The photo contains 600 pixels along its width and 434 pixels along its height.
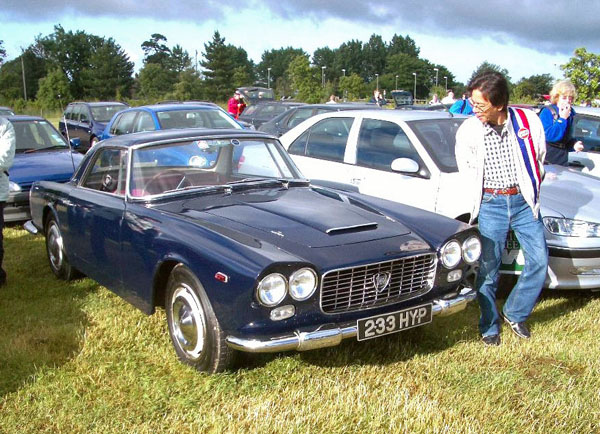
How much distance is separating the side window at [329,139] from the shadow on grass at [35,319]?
275 cm

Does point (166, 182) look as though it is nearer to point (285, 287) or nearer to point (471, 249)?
point (285, 287)

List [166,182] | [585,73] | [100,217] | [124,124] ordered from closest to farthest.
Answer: [166,182] < [100,217] < [124,124] < [585,73]

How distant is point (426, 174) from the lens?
574 cm

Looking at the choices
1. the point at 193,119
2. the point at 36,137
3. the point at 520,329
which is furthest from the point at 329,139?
the point at 36,137

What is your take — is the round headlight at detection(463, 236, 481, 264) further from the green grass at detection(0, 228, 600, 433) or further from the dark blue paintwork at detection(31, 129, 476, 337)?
the green grass at detection(0, 228, 600, 433)

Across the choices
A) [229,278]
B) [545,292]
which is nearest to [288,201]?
[229,278]

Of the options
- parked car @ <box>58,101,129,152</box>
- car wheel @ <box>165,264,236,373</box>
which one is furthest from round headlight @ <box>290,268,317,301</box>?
parked car @ <box>58,101,129,152</box>

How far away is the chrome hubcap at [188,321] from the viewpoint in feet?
12.4

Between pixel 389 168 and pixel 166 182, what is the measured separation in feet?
7.77

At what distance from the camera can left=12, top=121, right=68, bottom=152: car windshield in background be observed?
32.1 ft

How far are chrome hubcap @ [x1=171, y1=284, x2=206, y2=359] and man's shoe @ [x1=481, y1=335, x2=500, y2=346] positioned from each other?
196 cm

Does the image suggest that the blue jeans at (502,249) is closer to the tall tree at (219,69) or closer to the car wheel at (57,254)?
the car wheel at (57,254)

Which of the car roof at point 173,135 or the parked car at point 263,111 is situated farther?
the parked car at point 263,111

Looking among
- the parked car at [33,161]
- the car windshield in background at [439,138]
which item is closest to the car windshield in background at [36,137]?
the parked car at [33,161]
